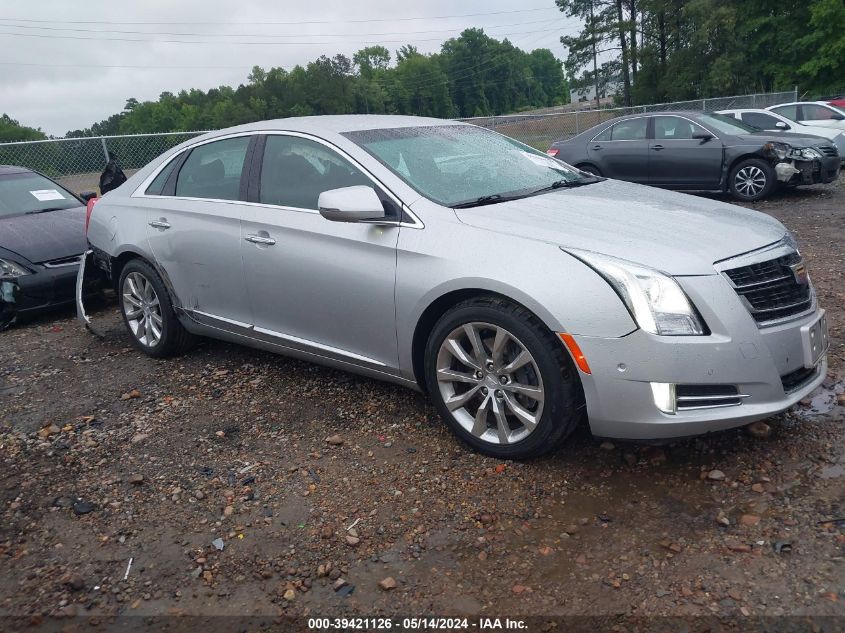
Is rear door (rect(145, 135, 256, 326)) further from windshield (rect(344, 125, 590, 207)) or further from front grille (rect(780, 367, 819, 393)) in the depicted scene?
front grille (rect(780, 367, 819, 393))

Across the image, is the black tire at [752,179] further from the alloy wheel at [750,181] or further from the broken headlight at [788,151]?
the broken headlight at [788,151]

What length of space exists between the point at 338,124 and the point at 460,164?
823 millimetres

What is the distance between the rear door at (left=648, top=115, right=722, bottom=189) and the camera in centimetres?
1094

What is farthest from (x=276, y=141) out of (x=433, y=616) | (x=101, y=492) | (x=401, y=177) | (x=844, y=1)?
(x=844, y=1)

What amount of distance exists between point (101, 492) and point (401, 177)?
215 centimetres

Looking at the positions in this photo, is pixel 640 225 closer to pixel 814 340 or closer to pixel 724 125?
pixel 814 340

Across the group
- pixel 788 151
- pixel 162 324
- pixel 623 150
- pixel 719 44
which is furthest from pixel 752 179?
pixel 719 44

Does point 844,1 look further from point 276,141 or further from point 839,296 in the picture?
point 276,141

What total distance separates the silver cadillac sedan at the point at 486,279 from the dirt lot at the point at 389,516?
0.32 m

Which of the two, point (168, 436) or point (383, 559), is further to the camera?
point (168, 436)

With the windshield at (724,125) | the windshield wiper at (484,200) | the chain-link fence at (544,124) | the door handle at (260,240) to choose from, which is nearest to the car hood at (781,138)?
the windshield at (724,125)

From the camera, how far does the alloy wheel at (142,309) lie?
16.8ft

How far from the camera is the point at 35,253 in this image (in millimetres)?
6680

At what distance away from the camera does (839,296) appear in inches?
213
